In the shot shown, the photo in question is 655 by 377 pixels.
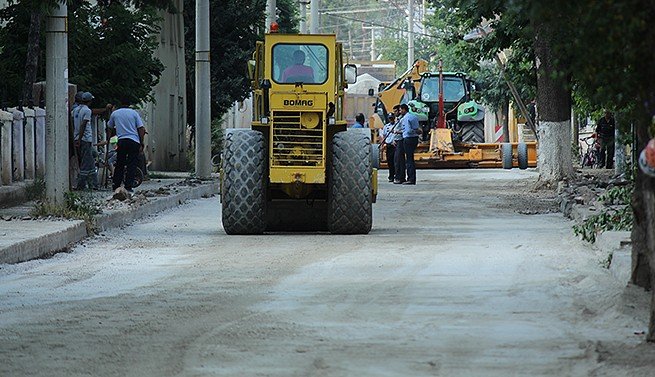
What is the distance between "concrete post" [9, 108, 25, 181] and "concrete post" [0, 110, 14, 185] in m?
0.29

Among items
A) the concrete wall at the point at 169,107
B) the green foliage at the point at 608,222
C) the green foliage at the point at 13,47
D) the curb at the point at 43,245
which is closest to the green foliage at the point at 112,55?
the green foliage at the point at 13,47

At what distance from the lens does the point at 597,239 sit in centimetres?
1688

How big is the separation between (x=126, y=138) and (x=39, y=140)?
3.35 metres

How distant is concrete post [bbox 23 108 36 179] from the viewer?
26.1m

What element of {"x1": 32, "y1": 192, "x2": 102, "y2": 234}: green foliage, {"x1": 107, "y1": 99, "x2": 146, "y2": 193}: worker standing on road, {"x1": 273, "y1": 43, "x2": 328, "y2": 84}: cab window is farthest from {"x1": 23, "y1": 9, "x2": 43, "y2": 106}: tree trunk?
{"x1": 273, "y1": 43, "x2": 328, "y2": 84}: cab window

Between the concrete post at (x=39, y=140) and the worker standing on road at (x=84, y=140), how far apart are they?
26.5 inches

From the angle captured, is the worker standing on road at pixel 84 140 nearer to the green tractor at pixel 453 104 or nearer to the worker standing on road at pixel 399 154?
the worker standing on road at pixel 399 154

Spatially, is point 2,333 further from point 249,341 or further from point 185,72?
point 185,72

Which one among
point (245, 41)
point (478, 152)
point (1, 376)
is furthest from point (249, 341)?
point (245, 41)

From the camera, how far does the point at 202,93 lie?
3522cm

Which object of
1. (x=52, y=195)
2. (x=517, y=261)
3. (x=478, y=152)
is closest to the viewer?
(x=517, y=261)

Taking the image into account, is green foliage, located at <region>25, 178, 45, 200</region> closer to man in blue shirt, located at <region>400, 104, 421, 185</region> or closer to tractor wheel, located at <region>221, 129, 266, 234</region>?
tractor wheel, located at <region>221, 129, 266, 234</region>

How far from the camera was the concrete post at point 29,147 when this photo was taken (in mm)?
26094

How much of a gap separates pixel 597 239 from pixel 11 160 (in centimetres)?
1148
